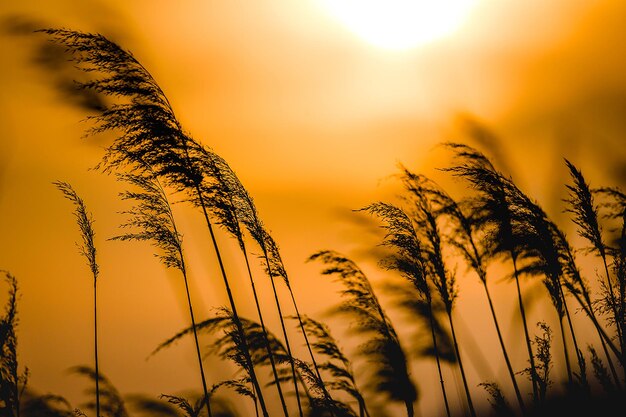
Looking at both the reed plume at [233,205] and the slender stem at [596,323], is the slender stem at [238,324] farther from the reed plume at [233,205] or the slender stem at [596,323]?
the slender stem at [596,323]

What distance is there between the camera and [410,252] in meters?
5.21

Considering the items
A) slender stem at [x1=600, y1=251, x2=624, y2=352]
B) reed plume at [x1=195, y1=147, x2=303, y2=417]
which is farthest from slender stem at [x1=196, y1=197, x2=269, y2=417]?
slender stem at [x1=600, y1=251, x2=624, y2=352]

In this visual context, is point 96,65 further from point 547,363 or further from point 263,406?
point 547,363

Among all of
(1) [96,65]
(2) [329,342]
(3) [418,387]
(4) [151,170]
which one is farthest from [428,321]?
(1) [96,65]

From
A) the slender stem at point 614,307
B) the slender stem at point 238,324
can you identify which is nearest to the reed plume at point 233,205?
the slender stem at point 238,324

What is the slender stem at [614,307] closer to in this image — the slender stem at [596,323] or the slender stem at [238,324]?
the slender stem at [596,323]

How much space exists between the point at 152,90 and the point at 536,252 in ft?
12.4

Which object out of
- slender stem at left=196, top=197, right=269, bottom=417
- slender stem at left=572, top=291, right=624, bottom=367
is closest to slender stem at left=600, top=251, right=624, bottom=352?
slender stem at left=572, top=291, right=624, bottom=367

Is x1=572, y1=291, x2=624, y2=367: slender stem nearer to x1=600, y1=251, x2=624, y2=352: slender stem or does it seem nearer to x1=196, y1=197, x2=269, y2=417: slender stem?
x1=600, y1=251, x2=624, y2=352: slender stem

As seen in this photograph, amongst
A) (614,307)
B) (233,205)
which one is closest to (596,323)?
(614,307)

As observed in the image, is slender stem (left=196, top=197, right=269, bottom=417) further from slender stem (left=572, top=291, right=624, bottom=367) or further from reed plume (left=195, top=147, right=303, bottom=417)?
slender stem (left=572, top=291, right=624, bottom=367)

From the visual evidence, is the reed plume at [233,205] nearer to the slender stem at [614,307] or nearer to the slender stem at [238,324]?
the slender stem at [238,324]

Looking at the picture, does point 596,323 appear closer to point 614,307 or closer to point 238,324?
point 614,307

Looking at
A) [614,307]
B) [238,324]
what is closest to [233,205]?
[238,324]
